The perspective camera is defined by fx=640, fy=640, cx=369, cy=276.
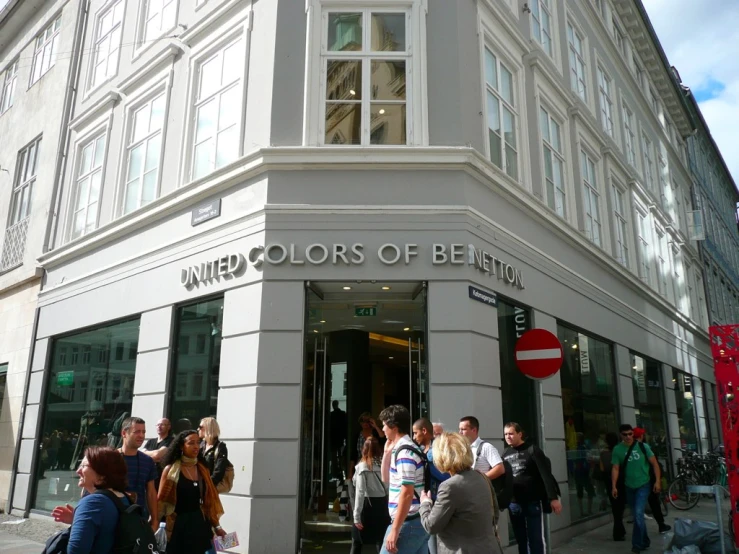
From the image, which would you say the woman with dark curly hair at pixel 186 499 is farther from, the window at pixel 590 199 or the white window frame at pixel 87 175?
the window at pixel 590 199

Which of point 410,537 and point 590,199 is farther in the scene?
point 590,199

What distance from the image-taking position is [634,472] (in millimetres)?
10094

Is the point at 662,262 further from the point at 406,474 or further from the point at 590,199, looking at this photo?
the point at 406,474

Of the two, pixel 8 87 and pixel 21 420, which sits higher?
pixel 8 87

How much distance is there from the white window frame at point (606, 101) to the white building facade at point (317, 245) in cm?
212

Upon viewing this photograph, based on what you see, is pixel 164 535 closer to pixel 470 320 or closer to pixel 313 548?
pixel 313 548

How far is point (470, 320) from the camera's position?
888 cm

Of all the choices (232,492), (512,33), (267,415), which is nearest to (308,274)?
(267,415)

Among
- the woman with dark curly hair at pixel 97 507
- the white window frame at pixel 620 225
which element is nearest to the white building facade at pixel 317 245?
the white window frame at pixel 620 225

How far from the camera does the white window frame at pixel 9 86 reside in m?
19.1

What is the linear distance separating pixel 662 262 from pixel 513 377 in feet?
42.2

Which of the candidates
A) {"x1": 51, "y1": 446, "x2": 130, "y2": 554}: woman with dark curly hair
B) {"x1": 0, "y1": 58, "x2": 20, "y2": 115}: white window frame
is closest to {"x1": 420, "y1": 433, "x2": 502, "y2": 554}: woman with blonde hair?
{"x1": 51, "y1": 446, "x2": 130, "y2": 554}: woman with dark curly hair

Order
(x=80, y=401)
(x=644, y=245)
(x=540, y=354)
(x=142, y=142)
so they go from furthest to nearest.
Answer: (x=644, y=245), (x=80, y=401), (x=142, y=142), (x=540, y=354)

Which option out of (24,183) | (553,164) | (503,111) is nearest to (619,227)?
(553,164)
